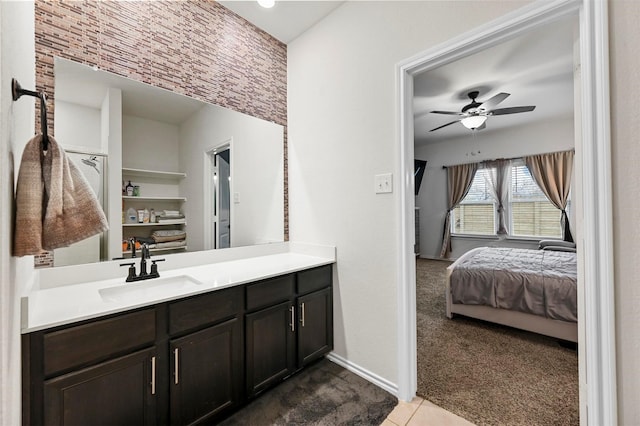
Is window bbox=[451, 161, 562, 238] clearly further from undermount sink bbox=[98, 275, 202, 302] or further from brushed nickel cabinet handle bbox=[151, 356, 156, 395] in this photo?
brushed nickel cabinet handle bbox=[151, 356, 156, 395]

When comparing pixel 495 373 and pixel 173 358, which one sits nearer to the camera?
pixel 173 358

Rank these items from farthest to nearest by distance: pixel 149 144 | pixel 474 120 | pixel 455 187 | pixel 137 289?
pixel 455 187, pixel 474 120, pixel 149 144, pixel 137 289

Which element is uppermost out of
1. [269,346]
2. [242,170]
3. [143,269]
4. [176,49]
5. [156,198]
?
[176,49]

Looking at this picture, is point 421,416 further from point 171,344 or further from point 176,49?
point 176,49

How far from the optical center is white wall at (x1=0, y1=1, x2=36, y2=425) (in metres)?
0.67

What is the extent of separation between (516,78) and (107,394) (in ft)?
14.9

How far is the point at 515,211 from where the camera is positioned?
523 cm

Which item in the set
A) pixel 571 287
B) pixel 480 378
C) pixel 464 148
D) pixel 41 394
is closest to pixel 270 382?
pixel 41 394

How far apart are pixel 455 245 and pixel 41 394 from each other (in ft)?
21.1

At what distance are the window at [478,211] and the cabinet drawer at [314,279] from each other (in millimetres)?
4828

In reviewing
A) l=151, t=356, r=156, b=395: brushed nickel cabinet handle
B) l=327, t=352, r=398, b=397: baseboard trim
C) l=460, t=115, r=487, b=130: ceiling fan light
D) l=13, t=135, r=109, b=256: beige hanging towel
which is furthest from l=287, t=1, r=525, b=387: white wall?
l=460, t=115, r=487, b=130: ceiling fan light

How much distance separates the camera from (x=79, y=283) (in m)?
1.46

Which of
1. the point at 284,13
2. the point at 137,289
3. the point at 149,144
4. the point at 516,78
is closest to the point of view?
the point at 137,289

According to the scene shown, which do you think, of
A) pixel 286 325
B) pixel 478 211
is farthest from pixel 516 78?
pixel 286 325
